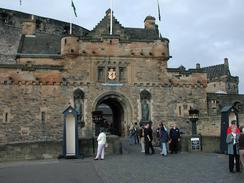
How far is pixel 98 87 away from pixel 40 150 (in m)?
9.91

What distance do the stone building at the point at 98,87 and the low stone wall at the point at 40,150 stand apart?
25.8 feet

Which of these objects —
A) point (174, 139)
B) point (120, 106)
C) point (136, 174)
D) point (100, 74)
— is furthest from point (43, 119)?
point (136, 174)

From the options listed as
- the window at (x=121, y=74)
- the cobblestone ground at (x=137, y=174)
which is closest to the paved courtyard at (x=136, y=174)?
the cobblestone ground at (x=137, y=174)

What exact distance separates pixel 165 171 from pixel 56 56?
17346 millimetres

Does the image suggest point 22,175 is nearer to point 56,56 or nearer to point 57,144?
point 57,144

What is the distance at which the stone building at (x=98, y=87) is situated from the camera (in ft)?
72.9

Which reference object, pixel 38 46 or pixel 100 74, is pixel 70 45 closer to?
pixel 100 74

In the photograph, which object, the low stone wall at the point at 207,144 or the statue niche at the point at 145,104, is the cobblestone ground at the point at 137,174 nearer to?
the low stone wall at the point at 207,144

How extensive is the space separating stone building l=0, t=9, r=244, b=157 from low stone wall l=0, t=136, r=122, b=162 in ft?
25.8

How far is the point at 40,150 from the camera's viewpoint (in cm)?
1416

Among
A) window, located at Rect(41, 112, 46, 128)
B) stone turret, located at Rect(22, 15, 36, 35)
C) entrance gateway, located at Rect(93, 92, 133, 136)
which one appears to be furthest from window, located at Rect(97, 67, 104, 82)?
stone turret, located at Rect(22, 15, 36, 35)

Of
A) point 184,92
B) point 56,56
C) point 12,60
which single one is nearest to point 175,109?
point 184,92

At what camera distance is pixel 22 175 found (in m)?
9.23

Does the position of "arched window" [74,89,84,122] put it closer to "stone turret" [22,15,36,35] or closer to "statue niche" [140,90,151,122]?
"statue niche" [140,90,151,122]
